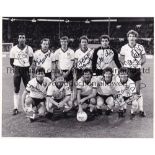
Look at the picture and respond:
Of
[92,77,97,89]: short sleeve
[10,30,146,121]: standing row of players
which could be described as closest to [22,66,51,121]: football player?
[10,30,146,121]: standing row of players

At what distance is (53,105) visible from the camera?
2.37m

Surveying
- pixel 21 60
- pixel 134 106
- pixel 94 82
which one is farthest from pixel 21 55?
pixel 134 106

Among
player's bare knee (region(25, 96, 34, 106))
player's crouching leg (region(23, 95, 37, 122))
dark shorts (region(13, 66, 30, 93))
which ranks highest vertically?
dark shorts (region(13, 66, 30, 93))

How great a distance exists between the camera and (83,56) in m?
2.34

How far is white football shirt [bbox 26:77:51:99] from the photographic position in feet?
7.75

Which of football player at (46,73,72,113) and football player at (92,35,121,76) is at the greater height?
football player at (92,35,121,76)

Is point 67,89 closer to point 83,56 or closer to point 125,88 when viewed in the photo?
point 83,56

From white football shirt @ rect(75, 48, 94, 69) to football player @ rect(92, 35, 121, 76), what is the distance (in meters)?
0.03

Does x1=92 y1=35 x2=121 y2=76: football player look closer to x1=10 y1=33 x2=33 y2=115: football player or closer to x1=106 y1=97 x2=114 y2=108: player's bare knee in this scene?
x1=106 y1=97 x2=114 y2=108: player's bare knee

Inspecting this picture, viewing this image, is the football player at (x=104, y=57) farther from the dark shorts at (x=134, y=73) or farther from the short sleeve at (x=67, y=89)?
the short sleeve at (x=67, y=89)
